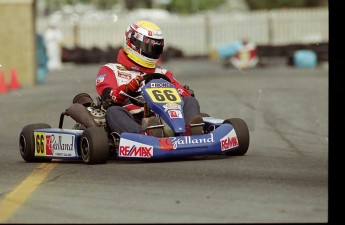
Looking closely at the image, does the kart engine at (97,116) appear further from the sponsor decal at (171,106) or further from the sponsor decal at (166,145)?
the sponsor decal at (166,145)

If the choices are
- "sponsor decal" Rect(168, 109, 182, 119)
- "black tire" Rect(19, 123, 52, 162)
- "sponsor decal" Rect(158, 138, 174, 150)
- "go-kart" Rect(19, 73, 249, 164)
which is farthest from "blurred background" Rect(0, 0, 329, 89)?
"sponsor decal" Rect(158, 138, 174, 150)

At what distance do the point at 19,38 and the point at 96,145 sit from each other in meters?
21.9

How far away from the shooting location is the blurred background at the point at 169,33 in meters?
31.9

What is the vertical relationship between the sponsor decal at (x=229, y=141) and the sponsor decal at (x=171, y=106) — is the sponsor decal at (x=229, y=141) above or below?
below

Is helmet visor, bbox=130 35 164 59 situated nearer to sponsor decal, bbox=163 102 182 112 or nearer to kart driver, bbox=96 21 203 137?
kart driver, bbox=96 21 203 137

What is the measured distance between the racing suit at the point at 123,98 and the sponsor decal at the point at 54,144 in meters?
0.42

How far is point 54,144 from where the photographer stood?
36.8 ft

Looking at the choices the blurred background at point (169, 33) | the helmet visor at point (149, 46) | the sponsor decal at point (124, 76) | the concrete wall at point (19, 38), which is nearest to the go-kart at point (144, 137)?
the sponsor decal at point (124, 76)

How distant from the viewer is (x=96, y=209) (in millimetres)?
7473

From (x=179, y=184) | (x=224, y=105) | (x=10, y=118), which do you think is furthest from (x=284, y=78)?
(x=179, y=184)

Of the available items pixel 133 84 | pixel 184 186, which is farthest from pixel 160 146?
pixel 184 186

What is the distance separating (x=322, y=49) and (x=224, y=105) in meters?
23.6

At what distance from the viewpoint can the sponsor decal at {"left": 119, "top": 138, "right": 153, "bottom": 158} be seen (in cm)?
1042

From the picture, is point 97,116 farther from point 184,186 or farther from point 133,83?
point 184,186
